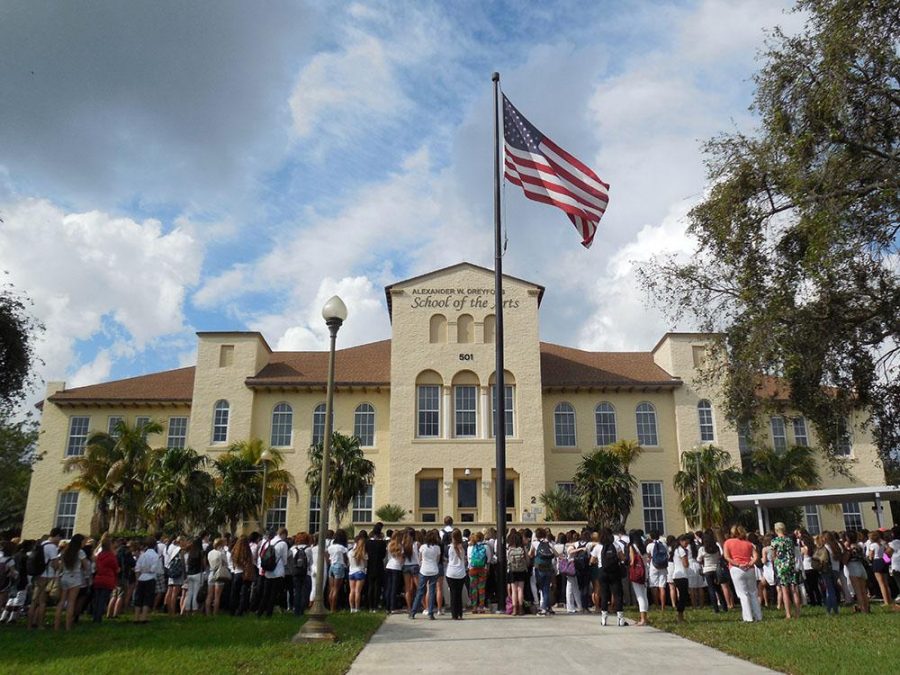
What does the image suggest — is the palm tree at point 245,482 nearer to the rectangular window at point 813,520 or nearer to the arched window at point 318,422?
the arched window at point 318,422

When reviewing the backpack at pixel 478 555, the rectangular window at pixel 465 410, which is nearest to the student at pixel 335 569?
the backpack at pixel 478 555

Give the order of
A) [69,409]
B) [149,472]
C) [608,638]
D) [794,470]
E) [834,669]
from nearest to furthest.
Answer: [834,669] < [608,638] < [149,472] < [794,470] < [69,409]

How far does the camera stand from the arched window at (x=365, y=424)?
36719 mm

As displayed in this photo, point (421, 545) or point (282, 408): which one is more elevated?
point (282, 408)

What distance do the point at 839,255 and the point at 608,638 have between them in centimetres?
746

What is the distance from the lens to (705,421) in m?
36.8

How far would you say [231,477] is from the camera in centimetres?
3177

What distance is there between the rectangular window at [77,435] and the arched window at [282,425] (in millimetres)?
10199

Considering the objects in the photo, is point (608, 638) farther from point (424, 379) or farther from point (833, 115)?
point (424, 379)

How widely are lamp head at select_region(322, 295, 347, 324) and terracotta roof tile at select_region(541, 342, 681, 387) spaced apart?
2573 cm

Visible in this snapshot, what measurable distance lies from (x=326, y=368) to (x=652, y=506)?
1771 centimetres

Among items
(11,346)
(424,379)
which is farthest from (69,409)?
(11,346)

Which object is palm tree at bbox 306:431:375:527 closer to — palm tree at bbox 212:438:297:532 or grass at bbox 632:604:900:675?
palm tree at bbox 212:438:297:532

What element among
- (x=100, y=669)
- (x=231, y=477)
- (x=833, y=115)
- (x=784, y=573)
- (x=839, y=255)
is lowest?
(x=100, y=669)
